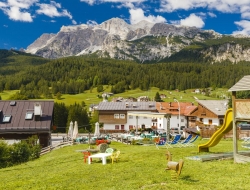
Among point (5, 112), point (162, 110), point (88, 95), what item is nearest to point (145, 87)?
point (88, 95)

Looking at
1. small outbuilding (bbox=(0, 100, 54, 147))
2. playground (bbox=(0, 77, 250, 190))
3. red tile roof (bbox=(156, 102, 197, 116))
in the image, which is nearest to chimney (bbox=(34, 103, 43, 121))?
small outbuilding (bbox=(0, 100, 54, 147))

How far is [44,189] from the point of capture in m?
10.9

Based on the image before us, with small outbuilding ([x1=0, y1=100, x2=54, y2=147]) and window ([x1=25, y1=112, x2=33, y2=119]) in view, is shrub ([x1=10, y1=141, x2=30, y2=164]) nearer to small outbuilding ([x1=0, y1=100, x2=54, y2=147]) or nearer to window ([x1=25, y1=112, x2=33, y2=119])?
small outbuilding ([x1=0, y1=100, x2=54, y2=147])

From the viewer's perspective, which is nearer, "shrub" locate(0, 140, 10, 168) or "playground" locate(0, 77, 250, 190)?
"playground" locate(0, 77, 250, 190)

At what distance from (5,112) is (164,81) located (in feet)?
513

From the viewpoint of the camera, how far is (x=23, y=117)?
111 feet

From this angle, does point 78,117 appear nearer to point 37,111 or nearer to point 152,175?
point 37,111

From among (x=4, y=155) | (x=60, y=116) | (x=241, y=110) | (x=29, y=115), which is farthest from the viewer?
(x=60, y=116)

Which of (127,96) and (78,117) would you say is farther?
(127,96)

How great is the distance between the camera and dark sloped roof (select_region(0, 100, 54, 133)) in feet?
106

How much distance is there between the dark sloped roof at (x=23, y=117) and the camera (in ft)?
106

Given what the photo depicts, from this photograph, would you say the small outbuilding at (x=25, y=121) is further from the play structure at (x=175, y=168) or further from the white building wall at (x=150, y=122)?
the white building wall at (x=150, y=122)

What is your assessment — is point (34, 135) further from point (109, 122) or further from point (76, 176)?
point (109, 122)

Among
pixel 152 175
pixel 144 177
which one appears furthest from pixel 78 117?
pixel 144 177
